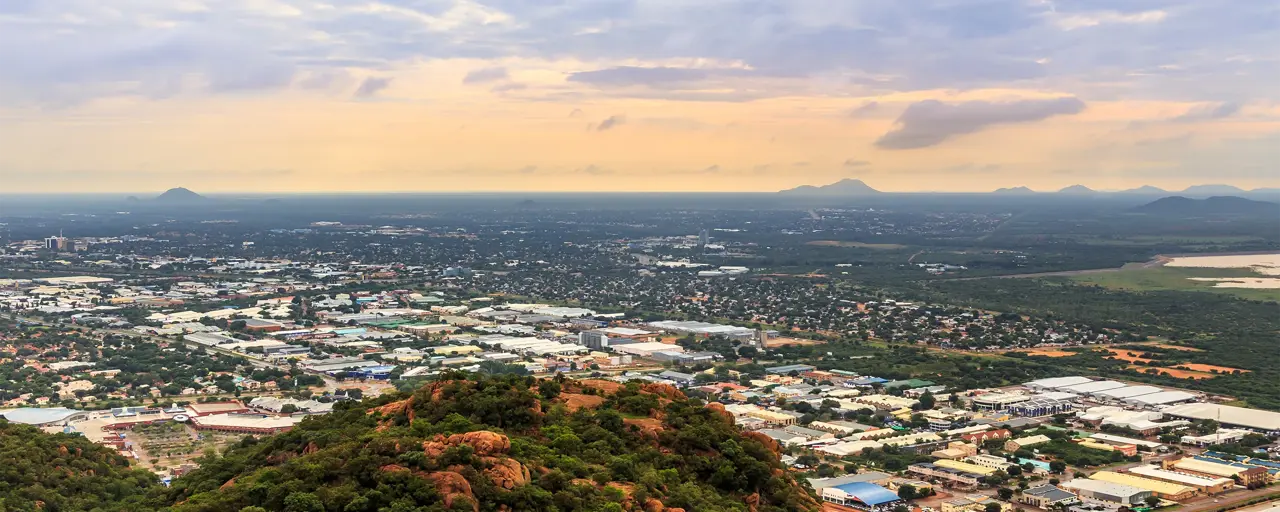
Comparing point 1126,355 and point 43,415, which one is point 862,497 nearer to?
point 43,415

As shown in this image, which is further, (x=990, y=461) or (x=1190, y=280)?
(x=1190, y=280)

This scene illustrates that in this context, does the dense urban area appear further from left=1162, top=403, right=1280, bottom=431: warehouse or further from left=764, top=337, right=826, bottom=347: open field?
left=764, top=337, right=826, bottom=347: open field

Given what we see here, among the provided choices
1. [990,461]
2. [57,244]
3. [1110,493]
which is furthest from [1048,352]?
[57,244]

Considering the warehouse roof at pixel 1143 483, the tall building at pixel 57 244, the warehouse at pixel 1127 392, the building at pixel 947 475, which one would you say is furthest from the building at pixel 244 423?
the tall building at pixel 57 244

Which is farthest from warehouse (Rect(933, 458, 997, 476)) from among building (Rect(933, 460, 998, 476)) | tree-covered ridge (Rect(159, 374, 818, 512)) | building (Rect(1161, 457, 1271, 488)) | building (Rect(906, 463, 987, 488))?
tree-covered ridge (Rect(159, 374, 818, 512))

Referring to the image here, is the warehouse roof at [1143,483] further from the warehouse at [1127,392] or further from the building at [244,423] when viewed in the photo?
the building at [244,423]

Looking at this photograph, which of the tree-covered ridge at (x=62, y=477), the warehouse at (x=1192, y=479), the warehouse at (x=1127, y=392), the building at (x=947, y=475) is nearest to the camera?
the tree-covered ridge at (x=62, y=477)
